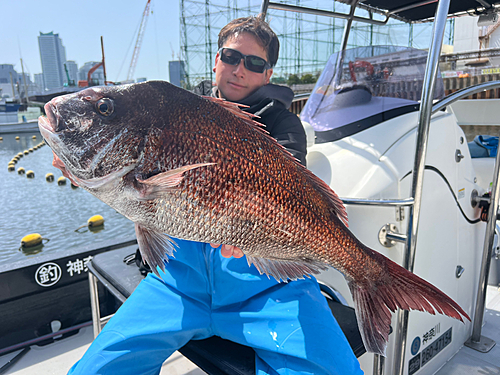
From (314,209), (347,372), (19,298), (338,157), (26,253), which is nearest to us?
(314,209)

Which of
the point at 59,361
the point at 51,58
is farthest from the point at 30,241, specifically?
the point at 51,58

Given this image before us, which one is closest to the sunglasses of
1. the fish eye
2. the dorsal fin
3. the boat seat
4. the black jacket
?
the black jacket

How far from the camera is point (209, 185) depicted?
0.94 meters

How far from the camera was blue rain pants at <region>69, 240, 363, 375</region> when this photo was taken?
50.1 inches

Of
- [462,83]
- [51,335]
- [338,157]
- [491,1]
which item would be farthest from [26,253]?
[462,83]

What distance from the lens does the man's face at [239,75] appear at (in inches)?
60.7

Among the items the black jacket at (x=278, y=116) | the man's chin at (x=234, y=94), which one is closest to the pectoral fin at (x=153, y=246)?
the black jacket at (x=278, y=116)

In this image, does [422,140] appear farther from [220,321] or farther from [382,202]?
[220,321]

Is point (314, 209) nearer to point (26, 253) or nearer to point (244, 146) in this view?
point (244, 146)

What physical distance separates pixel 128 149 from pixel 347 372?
3.49 ft

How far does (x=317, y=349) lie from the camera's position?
1238 millimetres

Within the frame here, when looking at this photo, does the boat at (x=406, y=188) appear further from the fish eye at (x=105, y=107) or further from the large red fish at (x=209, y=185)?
the fish eye at (x=105, y=107)

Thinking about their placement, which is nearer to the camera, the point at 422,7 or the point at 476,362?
the point at 476,362

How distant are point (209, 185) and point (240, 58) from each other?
83 centimetres
